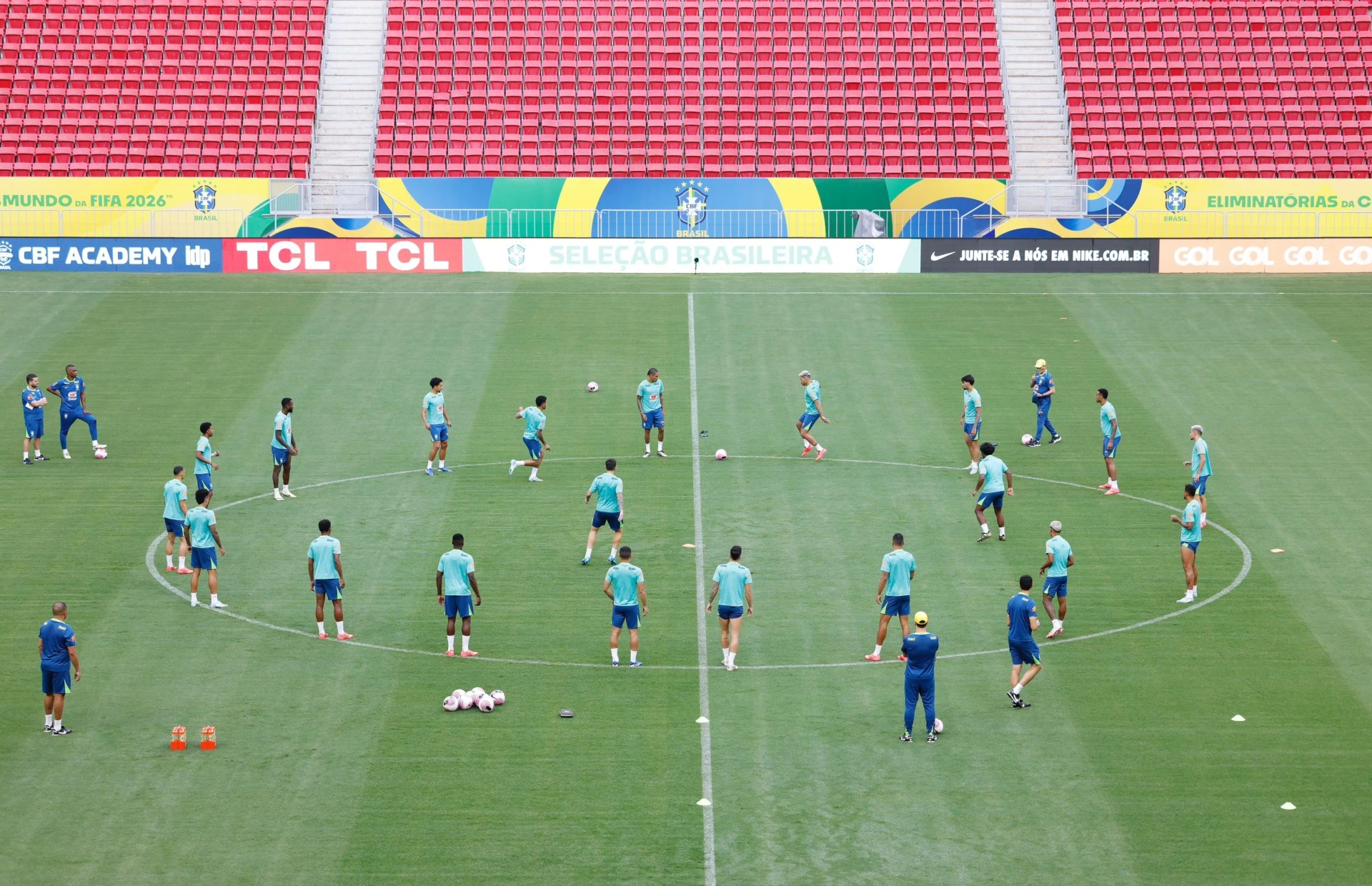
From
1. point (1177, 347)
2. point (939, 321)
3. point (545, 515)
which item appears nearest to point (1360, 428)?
point (1177, 347)

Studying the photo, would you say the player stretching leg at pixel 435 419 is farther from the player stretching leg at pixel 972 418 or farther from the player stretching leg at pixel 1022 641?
the player stretching leg at pixel 1022 641

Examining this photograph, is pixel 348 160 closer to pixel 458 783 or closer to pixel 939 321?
pixel 939 321

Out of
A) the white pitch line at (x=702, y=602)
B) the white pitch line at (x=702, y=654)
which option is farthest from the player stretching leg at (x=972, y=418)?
the white pitch line at (x=702, y=654)

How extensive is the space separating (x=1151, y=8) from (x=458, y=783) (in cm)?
4678

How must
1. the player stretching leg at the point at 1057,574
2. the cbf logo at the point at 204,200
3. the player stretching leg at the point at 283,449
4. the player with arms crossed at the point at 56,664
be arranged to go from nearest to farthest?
the player with arms crossed at the point at 56,664, the player stretching leg at the point at 1057,574, the player stretching leg at the point at 283,449, the cbf logo at the point at 204,200

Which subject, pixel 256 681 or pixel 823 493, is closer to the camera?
pixel 256 681

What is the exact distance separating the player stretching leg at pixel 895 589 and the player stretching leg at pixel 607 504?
5013mm

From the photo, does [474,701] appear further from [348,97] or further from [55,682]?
[348,97]

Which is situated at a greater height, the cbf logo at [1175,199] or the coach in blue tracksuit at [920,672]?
the cbf logo at [1175,199]

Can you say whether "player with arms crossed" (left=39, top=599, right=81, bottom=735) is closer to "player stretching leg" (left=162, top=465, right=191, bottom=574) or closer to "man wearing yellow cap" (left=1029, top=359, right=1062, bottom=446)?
"player stretching leg" (left=162, top=465, right=191, bottom=574)

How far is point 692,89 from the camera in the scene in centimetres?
5544

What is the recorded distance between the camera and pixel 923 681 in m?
19.8

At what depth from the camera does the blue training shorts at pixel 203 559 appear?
2417 centimetres

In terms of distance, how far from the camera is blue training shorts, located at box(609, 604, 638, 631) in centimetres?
2200
